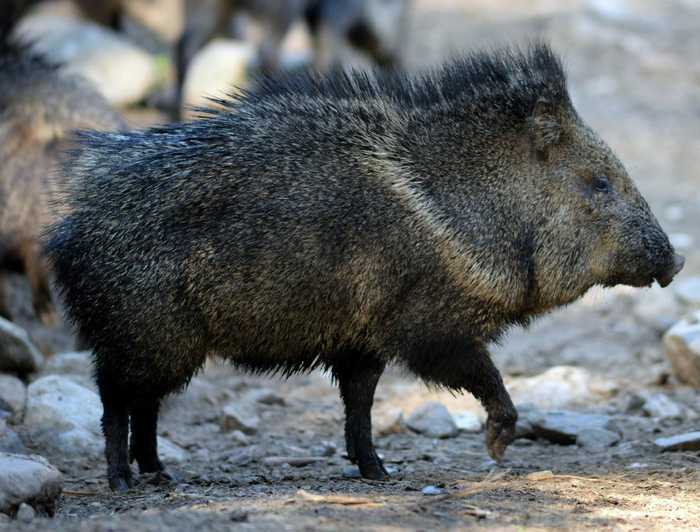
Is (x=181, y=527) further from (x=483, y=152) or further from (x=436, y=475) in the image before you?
(x=483, y=152)

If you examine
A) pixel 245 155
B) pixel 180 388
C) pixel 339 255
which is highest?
pixel 245 155

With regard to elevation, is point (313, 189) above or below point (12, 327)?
above

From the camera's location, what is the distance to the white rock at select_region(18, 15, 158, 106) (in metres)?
11.5

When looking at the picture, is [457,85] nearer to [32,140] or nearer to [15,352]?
[15,352]

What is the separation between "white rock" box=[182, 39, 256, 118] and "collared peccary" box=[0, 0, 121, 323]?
→ 13.6 ft

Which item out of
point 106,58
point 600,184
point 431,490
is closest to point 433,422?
point 431,490

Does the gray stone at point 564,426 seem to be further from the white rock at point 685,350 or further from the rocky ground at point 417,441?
the white rock at point 685,350

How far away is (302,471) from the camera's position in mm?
5098

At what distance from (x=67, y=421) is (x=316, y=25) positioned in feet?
26.9

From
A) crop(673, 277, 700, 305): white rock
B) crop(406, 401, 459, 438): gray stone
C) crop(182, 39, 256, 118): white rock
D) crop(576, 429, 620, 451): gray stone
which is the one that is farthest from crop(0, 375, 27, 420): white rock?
crop(182, 39, 256, 118): white rock

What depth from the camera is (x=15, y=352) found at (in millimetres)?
6117

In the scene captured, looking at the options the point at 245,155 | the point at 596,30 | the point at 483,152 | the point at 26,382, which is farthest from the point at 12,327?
the point at 596,30

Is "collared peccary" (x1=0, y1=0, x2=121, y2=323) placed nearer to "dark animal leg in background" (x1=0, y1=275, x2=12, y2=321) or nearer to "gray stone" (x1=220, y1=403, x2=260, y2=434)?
"dark animal leg in background" (x1=0, y1=275, x2=12, y2=321)

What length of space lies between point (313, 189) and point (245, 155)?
291mm
